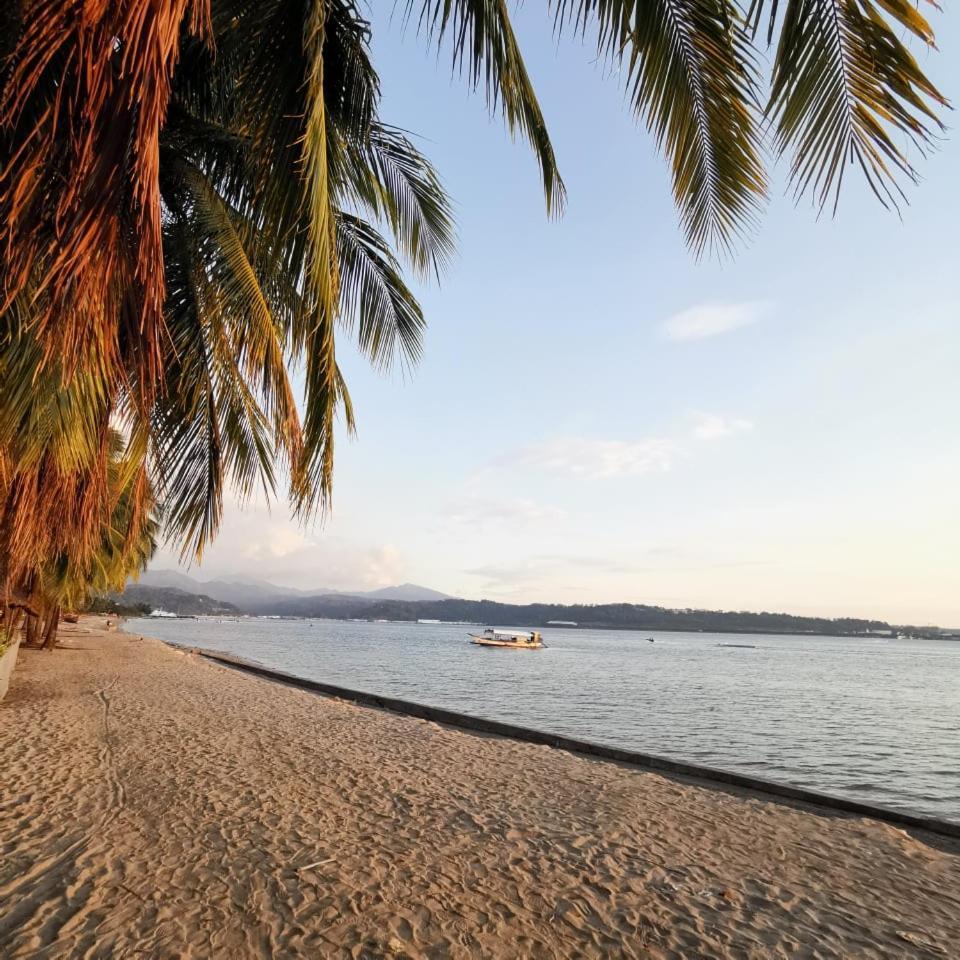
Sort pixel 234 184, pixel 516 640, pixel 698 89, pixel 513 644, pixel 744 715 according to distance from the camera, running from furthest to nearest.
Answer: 1. pixel 513 644
2. pixel 516 640
3. pixel 744 715
4. pixel 234 184
5. pixel 698 89

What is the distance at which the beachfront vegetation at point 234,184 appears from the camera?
1680 mm

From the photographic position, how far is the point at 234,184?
16.9ft

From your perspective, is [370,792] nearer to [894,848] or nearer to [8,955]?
[8,955]

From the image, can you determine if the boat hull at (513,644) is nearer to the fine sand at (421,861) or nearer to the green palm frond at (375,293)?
the fine sand at (421,861)

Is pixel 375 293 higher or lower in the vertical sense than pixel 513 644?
higher

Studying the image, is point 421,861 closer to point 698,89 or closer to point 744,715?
point 698,89

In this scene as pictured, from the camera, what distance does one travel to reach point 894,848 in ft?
18.8

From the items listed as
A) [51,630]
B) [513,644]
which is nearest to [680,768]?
[51,630]

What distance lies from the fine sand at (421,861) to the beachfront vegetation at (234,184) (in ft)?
7.50

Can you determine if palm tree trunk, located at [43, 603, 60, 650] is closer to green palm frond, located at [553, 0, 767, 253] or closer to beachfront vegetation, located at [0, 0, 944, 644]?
beachfront vegetation, located at [0, 0, 944, 644]

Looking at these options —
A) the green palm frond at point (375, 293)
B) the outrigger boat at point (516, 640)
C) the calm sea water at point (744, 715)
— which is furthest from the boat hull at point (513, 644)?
the green palm frond at point (375, 293)

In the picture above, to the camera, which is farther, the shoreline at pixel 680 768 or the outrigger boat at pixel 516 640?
the outrigger boat at pixel 516 640

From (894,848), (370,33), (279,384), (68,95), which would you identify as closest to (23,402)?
(279,384)

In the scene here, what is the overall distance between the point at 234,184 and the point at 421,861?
5338 mm
